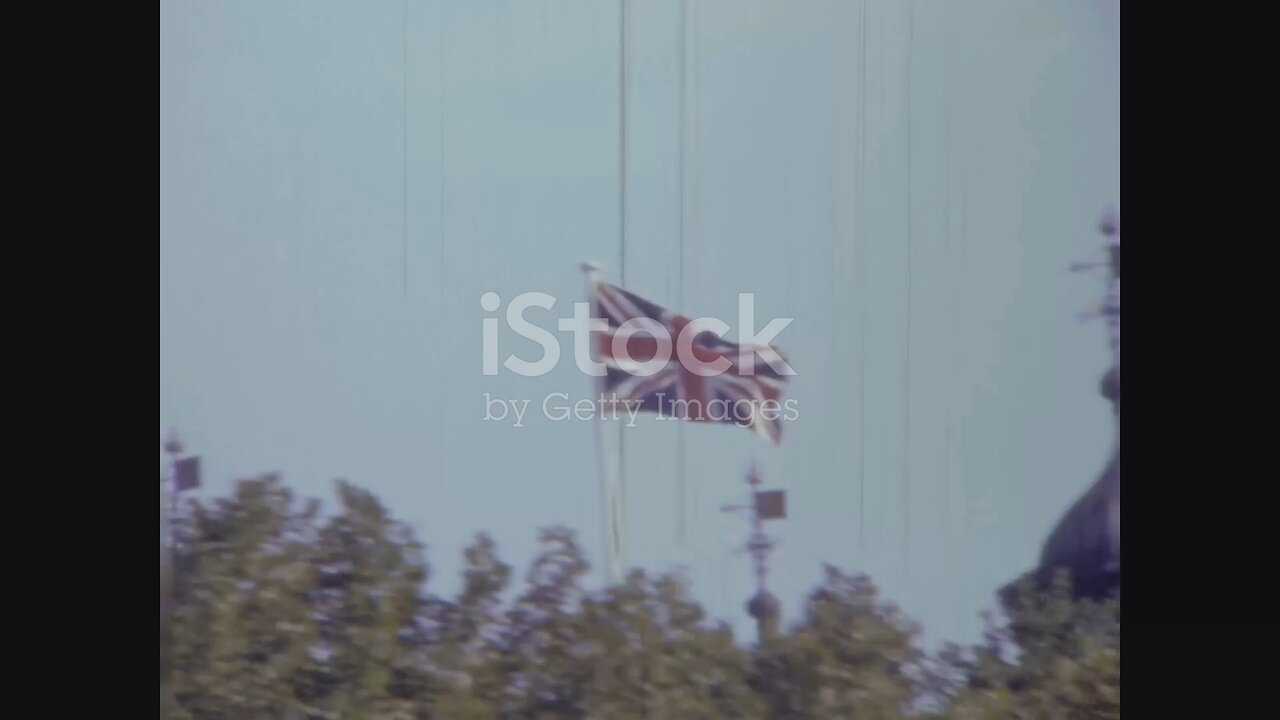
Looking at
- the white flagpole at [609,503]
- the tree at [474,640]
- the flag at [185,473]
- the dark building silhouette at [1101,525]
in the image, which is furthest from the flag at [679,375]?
the flag at [185,473]

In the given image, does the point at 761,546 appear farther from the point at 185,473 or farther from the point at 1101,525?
the point at 185,473

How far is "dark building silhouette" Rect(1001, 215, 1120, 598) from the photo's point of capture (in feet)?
10.3

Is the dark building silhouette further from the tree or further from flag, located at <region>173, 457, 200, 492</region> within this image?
flag, located at <region>173, 457, 200, 492</region>

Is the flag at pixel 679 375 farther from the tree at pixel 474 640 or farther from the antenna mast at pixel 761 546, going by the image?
the tree at pixel 474 640

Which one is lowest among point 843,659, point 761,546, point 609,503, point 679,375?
point 843,659

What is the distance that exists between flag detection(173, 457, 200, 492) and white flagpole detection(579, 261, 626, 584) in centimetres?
122

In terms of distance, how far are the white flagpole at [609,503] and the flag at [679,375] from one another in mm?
63

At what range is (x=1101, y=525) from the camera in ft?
10.3

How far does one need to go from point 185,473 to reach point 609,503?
4.23 ft

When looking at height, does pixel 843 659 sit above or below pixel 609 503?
below

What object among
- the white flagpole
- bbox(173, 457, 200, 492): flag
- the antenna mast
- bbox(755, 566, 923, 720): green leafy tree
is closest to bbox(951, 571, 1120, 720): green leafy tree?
bbox(755, 566, 923, 720): green leafy tree

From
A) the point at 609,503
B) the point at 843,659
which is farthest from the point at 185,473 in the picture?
the point at 843,659

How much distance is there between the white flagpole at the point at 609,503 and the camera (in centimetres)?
310
